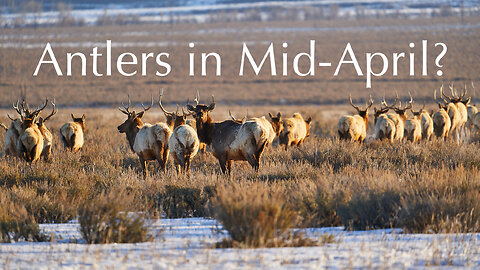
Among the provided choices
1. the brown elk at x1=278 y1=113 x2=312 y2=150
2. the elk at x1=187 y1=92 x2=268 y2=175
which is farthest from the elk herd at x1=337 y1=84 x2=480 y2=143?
the elk at x1=187 y1=92 x2=268 y2=175

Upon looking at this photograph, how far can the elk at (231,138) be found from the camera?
493 inches

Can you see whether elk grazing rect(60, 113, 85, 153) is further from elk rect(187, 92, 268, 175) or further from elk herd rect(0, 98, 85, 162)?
elk rect(187, 92, 268, 175)

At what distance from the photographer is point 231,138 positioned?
12883 mm

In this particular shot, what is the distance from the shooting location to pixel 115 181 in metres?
11.8

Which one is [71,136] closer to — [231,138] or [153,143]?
[153,143]

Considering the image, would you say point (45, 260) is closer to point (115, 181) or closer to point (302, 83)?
point (115, 181)

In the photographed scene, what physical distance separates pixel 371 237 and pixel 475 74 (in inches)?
2629

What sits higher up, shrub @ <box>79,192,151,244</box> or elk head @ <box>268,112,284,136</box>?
elk head @ <box>268,112,284,136</box>

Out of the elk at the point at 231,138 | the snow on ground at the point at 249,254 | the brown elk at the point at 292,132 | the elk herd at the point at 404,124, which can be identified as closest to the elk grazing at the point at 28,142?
the elk at the point at 231,138

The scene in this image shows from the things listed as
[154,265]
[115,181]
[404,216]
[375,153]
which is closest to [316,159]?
[375,153]

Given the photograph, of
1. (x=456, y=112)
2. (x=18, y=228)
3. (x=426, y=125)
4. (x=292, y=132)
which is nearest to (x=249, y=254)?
(x=18, y=228)

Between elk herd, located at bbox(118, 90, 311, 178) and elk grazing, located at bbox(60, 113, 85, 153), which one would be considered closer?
elk herd, located at bbox(118, 90, 311, 178)

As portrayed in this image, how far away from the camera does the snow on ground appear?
246 inches

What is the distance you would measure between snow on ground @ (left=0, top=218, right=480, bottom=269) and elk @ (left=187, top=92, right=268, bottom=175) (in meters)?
4.93
